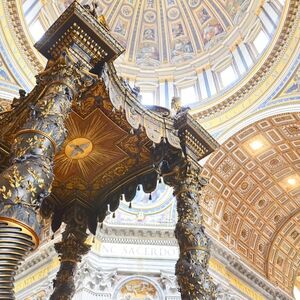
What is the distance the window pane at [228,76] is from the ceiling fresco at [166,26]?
1725 mm

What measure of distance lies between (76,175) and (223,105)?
28.2 ft

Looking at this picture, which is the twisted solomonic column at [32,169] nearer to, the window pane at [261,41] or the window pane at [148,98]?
the window pane at [261,41]

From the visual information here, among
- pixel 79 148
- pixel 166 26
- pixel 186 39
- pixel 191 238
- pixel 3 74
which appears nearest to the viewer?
pixel 191 238

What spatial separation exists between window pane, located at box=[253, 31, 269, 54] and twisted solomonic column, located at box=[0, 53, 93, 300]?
1099 cm

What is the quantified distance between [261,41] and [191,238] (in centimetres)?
1116

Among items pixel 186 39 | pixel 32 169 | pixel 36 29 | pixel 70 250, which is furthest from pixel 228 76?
pixel 32 169

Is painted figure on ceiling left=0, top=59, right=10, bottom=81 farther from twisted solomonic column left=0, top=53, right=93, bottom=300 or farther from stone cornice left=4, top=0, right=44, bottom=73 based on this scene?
twisted solomonic column left=0, top=53, right=93, bottom=300

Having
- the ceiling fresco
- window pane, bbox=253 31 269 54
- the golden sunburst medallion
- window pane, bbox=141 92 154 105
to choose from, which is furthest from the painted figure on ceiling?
window pane, bbox=253 31 269 54

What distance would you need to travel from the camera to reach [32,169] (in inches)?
136

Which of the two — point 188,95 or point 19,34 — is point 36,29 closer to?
point 19,34

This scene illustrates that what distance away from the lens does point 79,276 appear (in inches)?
430

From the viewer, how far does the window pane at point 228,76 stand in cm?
1537

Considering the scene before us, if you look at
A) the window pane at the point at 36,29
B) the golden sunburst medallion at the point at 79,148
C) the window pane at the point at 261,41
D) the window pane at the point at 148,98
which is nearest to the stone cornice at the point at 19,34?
the window pane at the point at 36,29

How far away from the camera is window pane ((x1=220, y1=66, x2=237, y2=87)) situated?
1537 centimetres
